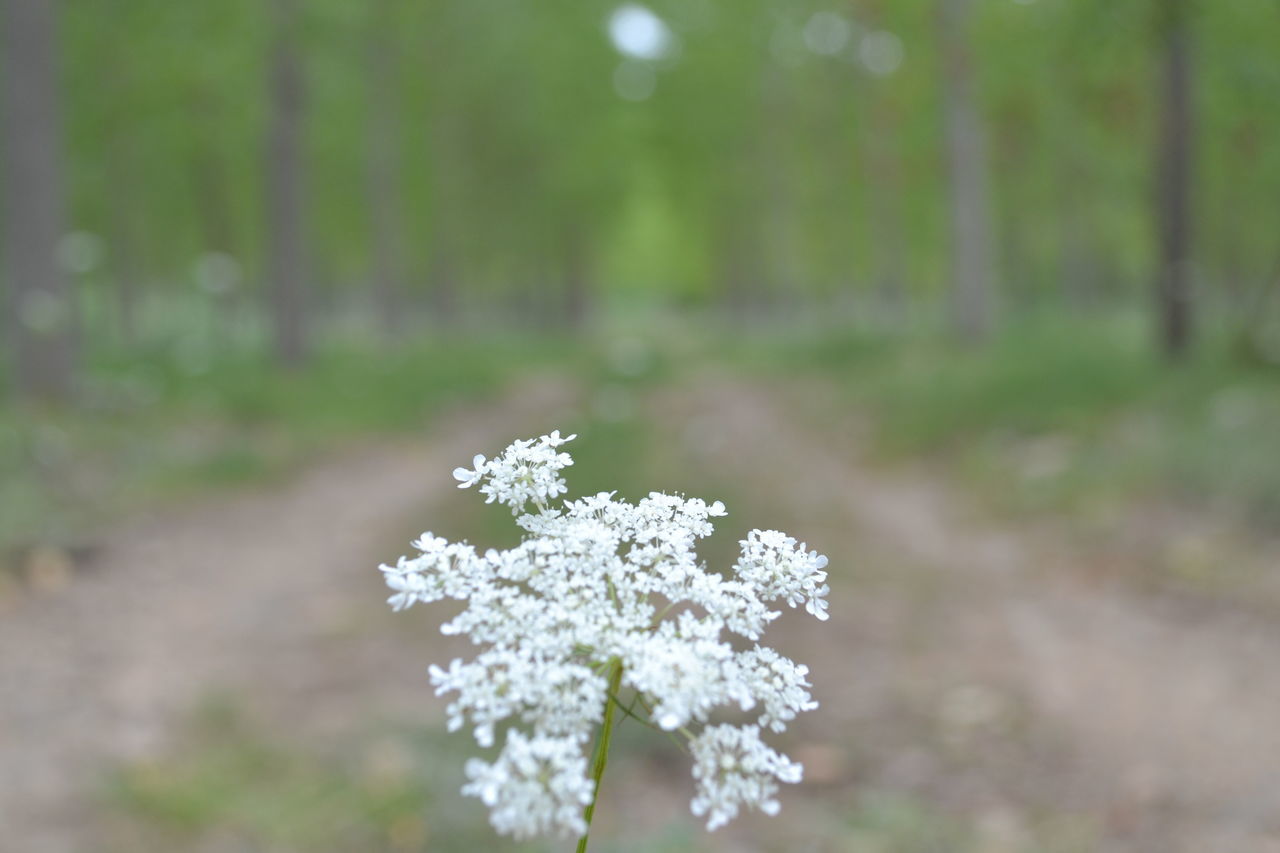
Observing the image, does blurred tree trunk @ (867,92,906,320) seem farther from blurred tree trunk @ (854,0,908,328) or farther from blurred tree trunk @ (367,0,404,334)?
blurred tree trunk @ (367,0,404,334)

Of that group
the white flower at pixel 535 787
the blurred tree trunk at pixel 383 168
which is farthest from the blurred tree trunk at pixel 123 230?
the white flower at pixel 535 787

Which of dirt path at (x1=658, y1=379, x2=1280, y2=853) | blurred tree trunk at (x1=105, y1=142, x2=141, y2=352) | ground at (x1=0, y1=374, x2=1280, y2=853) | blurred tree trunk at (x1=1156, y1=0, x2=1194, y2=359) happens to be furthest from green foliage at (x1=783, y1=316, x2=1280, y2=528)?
blurred tree trunk at (x1=105, y1=142, x2=141, y2=352)

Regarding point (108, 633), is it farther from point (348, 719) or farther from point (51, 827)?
point (51, 827)

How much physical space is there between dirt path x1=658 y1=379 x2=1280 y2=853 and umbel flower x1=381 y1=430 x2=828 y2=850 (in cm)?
342

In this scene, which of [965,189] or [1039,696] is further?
[965,189]

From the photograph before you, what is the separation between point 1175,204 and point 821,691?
8.53 m

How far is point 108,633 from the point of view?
6266 mm

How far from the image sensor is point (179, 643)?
6.24 meters

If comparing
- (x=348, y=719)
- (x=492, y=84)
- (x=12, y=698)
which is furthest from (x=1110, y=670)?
(x=492, y=84)

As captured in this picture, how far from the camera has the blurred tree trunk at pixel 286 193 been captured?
51.3 feet

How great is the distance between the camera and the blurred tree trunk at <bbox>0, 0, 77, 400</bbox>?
34.8ft

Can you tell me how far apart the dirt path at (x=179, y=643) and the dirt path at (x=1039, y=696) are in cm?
240

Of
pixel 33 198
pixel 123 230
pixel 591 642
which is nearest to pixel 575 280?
pixel 123 230

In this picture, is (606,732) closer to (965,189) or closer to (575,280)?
(965,189)
